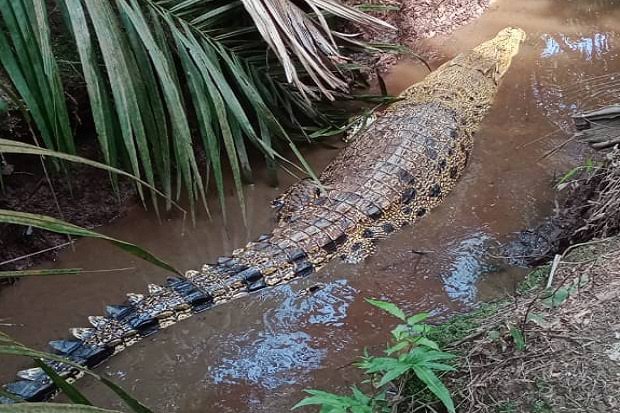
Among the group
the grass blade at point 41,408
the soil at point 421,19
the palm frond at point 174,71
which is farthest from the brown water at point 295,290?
the grass blade at point 41,408

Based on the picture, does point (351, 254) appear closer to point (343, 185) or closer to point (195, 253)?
point (343, 185)

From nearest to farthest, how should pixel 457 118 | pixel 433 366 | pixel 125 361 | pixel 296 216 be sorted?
1. pixel 433 366
2. pixel 125 361
3. pixel 296 216
4. pixel 457 118

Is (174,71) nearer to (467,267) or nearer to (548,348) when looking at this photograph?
(467,267)

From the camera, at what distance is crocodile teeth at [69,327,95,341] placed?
253 centimetres

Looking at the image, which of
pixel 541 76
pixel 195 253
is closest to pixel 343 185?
pixel 195 253

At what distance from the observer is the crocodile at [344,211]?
2.62 m

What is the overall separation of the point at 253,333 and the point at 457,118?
2327mm

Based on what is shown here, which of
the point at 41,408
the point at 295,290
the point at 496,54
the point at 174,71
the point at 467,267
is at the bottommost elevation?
the point at 467,267

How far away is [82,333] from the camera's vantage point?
8.37 ft

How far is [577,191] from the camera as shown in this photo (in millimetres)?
3207

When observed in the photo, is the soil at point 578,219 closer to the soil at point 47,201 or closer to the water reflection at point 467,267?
the water reflection at point 467,267

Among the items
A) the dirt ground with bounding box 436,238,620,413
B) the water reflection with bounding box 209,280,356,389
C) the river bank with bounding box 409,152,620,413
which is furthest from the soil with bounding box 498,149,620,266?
the water reflection with bounding box 209,280,356,389

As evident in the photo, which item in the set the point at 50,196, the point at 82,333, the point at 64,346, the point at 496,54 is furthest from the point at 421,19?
the point at 64,346

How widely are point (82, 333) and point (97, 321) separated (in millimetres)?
83
